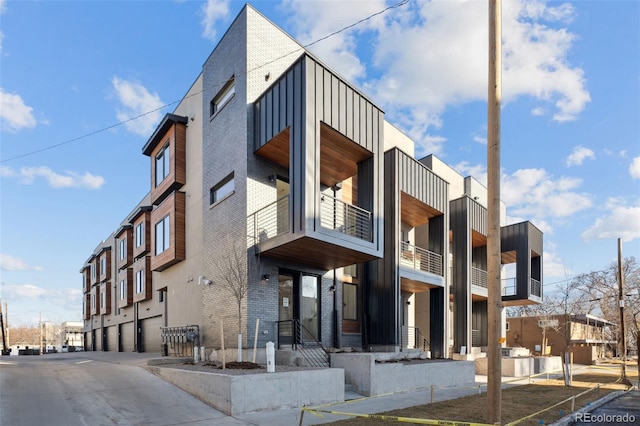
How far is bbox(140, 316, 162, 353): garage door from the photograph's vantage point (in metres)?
25.8

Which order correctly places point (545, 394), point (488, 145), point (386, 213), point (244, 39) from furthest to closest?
point (386, 213)
point (244, 39)
point (545, 394)
point (488, 145)

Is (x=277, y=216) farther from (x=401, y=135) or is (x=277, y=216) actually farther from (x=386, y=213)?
(x=401, y=135)

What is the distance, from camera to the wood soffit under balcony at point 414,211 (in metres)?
21.6

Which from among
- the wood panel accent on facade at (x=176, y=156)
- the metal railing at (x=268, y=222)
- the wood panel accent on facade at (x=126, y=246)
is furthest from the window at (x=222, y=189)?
the wood panel accent on facade at (x=126, y=246)

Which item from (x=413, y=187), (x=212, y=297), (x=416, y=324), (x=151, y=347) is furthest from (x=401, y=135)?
(x=151, y=347)

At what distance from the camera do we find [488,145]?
9.21 metres

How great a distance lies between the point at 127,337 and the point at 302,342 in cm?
2102

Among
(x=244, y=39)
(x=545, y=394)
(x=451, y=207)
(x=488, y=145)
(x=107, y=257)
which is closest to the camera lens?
(x=488, y=145)

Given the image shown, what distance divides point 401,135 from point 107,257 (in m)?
28.0

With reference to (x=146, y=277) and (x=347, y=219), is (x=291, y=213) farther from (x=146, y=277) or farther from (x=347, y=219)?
(x=146, y=277)

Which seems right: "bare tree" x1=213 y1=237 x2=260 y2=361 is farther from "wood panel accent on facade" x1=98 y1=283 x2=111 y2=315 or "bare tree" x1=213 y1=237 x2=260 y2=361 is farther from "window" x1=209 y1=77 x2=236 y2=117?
"wood panel accent on facade" x1=98 y1=283 x2=111 y2=315

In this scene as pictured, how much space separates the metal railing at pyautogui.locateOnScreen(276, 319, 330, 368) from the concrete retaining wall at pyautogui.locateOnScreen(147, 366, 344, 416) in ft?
8.08

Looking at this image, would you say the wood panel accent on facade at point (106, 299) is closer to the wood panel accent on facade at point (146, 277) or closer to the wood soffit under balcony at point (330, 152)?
the wood panel accent on facade at point (146, 277)

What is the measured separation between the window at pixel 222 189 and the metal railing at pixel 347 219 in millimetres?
3368
